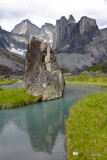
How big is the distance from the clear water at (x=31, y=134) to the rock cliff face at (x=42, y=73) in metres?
10.7

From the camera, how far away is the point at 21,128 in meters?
29.5

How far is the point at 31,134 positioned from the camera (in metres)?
26.3

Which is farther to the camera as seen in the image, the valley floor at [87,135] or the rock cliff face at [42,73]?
the rock cliff face at [42,73]

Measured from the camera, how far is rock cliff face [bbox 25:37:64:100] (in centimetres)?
5244

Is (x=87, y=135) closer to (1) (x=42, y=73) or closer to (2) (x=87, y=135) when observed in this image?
(2) (x=87, y=135)

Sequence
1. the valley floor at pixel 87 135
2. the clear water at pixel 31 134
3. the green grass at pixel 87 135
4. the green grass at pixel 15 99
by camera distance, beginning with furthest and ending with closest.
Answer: the green grass at pixel 15 99 → the clear water at pixel 31 134 → the green grass at pixel 87 135 → the valley floor at pixel 87 135

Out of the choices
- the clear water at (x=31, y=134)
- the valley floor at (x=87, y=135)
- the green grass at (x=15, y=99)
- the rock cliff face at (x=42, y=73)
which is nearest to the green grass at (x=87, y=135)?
the valley floor at (x=87, y=135)

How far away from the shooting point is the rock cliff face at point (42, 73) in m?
52.4

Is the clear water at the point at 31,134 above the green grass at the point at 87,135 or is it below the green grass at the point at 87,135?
below

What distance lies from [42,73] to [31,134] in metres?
28.6

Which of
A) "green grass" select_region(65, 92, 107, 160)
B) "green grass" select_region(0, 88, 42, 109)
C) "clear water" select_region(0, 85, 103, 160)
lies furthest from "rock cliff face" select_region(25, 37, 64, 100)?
"green grass" select_region(65, 92, 107, 160)

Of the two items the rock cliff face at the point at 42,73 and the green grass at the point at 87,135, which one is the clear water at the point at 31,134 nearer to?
the green grass at the point at 87,135

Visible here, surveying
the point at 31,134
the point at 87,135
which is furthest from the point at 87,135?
the point at 31,134

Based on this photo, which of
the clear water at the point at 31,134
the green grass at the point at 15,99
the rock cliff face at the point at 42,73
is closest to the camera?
the clear water at the point at 31,134
